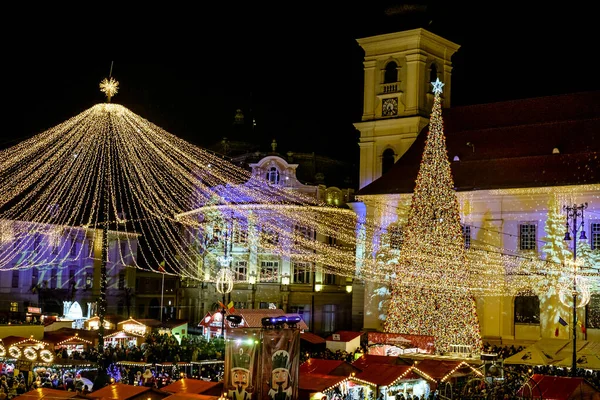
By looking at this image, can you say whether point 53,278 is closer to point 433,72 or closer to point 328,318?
point 328,318

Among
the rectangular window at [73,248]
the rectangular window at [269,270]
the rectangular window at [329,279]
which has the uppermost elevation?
the rectangular window at [73,248]

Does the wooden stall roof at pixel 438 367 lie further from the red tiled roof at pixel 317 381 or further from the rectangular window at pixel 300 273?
the rectangular window at pixel 300 273

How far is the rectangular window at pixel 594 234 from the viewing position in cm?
4453

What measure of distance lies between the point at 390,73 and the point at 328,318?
1756 centimetres

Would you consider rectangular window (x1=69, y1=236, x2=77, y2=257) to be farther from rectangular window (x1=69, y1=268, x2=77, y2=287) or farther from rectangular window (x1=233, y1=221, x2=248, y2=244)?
rectangular window (x1=233, y1=221, x2=248, y2=244)

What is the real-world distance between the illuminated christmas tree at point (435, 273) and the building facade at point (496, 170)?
12.1ft

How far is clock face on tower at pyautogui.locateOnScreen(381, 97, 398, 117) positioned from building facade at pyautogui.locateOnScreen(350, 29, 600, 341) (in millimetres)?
57

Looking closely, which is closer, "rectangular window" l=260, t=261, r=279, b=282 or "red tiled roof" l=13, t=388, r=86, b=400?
"red tiled roof" l=13, t=388, r=86, b=400

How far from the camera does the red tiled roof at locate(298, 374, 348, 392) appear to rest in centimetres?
2702

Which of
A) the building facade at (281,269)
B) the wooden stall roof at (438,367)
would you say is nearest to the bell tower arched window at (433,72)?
the building facade at (281,269)

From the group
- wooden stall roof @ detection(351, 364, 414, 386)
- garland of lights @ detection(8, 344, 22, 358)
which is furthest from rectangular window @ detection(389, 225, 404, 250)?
garland of lights @ detection(8, 344, 22, 358)

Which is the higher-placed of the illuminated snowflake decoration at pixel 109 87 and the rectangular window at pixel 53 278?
the illuminated snowflake decoration at pixel 109 87

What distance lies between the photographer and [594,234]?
4462 centimetres

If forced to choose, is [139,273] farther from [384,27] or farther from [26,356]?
[26,356]
